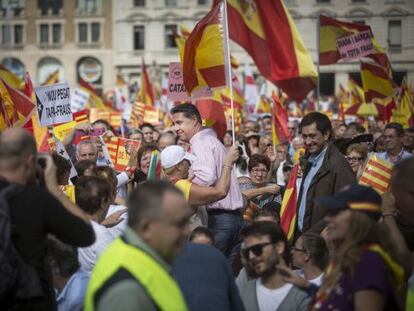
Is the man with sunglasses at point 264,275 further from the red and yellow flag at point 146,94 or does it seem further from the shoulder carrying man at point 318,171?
the red and yellow flag at point 146,94

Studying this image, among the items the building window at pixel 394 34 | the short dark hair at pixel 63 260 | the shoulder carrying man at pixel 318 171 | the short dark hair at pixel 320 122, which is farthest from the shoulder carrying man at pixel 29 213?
the building window at pixel 394 34

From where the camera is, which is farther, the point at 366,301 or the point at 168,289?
the point at 366,301

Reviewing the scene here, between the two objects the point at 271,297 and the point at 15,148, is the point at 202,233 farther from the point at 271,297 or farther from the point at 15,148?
the point at 15,148

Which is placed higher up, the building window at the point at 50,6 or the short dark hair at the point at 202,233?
the building window at the point at 50,6

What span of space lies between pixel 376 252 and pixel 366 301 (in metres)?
0.23

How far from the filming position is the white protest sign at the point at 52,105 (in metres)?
10.6

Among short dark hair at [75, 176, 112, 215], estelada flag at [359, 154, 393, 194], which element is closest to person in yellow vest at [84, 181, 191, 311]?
short dark hair at [75, 176, 112, 215]

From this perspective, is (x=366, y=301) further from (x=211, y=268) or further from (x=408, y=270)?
(x=211, y=268)

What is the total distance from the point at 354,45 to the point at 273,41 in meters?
3.92

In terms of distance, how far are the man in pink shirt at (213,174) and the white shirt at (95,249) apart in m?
1.63

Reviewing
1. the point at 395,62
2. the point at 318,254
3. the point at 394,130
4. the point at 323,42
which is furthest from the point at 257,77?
the point at 318,254

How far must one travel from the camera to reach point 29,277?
14.1ft

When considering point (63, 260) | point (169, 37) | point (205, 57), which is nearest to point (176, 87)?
point (205, 57)

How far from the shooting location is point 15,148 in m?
4.29
